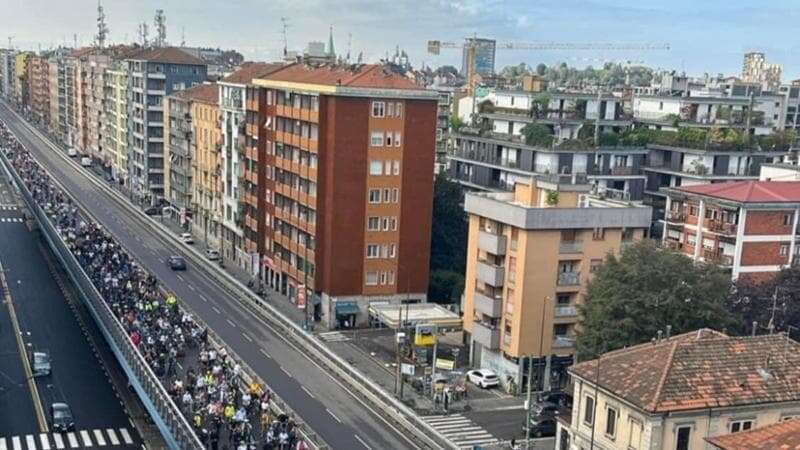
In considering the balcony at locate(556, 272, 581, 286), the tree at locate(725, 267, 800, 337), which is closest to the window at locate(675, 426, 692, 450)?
the tree at locate(725, 267, 800, 337)

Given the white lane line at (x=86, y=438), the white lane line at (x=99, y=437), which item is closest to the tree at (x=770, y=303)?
the white lane line at (x=99, y=437)

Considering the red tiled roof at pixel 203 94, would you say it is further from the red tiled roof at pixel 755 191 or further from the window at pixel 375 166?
the red tiled roof at pixel 755 191

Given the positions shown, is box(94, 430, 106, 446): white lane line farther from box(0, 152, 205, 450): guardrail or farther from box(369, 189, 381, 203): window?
box(369, 189, 381, 203): window

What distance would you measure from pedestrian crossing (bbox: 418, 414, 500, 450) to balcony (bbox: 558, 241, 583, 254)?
48.0ft

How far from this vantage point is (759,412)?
42531 mm

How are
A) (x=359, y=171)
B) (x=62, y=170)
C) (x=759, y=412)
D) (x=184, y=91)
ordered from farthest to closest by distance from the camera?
(x=62, y=170), (x=184, y=91), (x=359, y=171), (x=759, y=412)

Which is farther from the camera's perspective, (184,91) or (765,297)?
(184,91)

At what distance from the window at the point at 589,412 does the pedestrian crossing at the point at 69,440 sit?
3095cm

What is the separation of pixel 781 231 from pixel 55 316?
6683 cm

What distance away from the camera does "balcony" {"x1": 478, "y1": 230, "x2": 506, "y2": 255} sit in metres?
66.3

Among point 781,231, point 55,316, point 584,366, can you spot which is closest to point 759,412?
point 584,366

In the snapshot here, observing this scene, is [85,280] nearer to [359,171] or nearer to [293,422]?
[359,171]

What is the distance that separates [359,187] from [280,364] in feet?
65.3

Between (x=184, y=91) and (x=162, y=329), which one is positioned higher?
(x=184, y=91)
